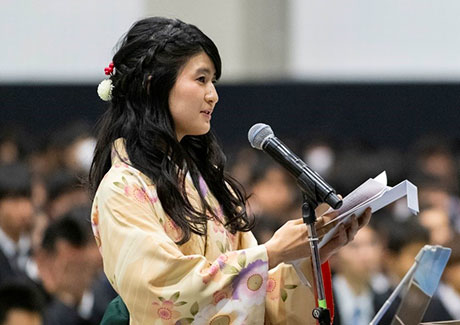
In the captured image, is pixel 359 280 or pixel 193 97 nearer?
pixel 193 97

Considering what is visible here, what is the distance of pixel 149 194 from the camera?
3049mm

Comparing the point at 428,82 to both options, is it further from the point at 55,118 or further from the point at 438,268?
the point at 438,268

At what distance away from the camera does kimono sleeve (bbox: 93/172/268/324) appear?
114 inches

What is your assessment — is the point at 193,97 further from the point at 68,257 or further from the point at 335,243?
the point at 68,257

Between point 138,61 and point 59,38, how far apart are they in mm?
7269

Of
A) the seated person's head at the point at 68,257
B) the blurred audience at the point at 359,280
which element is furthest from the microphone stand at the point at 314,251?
the blurred audience at the point at 359,280

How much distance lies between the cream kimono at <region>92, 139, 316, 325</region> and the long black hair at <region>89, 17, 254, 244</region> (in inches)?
1.8

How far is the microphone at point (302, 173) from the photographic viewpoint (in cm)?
279

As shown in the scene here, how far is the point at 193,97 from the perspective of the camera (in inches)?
122

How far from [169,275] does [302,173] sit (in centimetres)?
40

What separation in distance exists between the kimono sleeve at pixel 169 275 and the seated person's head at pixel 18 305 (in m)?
1.75

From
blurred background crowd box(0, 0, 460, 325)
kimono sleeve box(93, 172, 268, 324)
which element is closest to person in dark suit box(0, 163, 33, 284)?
blurred background crowd box(0, 0, 460, 325)

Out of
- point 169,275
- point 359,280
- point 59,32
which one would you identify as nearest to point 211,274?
point 169,275

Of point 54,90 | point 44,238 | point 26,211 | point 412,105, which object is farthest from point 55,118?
point 44,238
